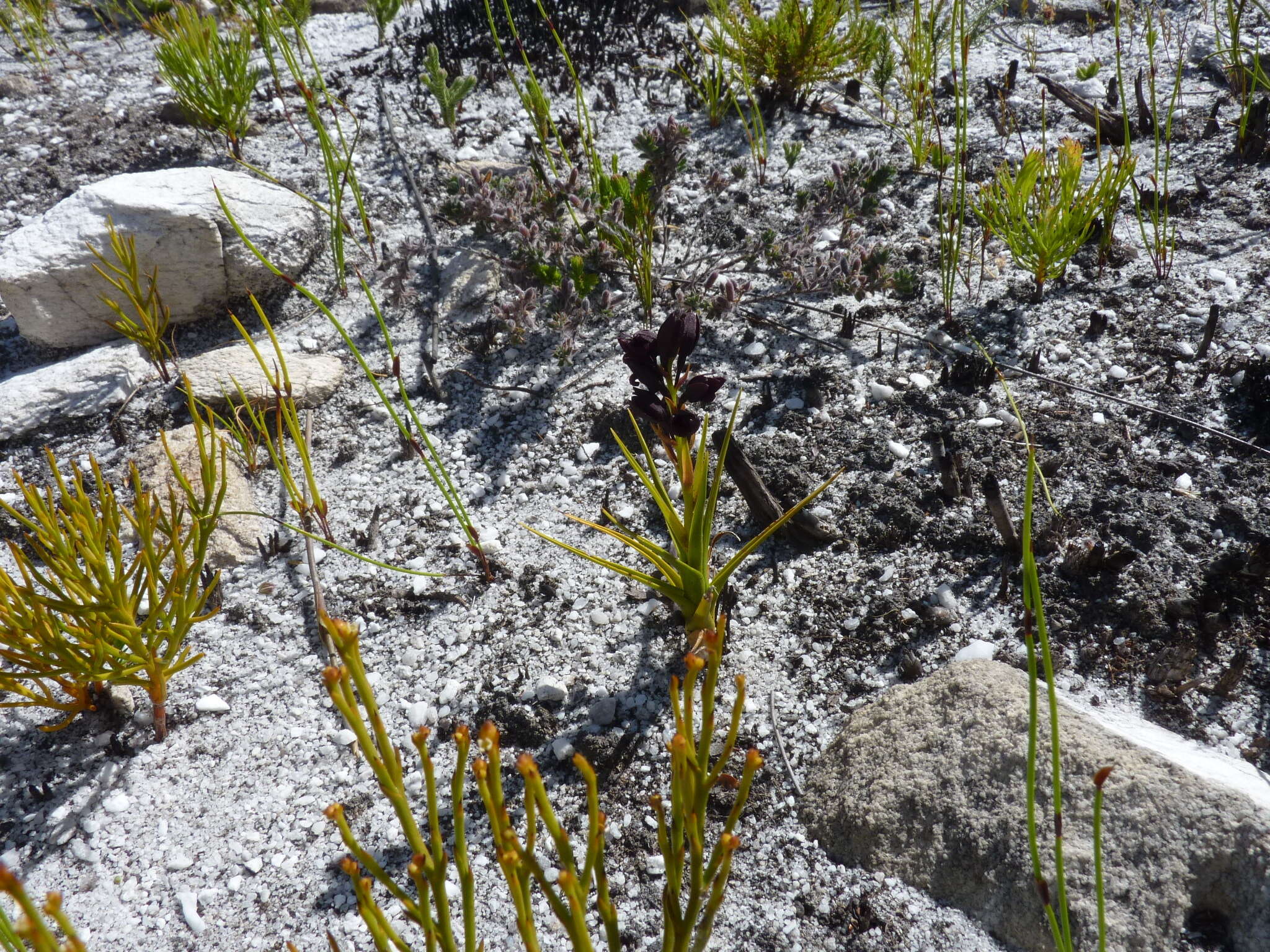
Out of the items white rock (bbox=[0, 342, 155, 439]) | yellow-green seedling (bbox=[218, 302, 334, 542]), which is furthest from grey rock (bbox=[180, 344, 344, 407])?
white rock (bbox=[0, 342, 155, 439])

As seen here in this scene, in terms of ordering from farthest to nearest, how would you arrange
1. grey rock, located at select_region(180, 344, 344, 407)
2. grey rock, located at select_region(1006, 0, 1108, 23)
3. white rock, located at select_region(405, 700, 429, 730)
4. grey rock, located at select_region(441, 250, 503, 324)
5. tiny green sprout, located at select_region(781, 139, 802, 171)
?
1. grey rock, located at select_region(1006, 0, 1108, 23)
2. tiny green sprout, located at select_region(781, 139, 802, 171)
3. grey rock, located at select_region(441, 250, 503, 324)
4. grey rock, located at select_region(180, 344, 344, 407)
5. white rock, located at select_region(405, 700, 429, 730)

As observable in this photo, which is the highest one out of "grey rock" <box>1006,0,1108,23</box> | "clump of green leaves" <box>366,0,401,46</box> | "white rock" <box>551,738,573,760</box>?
"clump of green leaves" <box>366,0,401,46</box>

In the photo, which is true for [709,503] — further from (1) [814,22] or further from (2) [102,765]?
(1) [814,22]

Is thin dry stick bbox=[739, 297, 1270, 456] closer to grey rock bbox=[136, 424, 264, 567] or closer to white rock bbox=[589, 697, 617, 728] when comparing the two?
white rock bbox=[589, 697, 617, 728]

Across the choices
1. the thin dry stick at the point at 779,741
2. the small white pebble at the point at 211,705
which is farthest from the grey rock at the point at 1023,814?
the small white pebble at the point at 211,705

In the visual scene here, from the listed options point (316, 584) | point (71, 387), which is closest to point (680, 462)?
point (316, 584)

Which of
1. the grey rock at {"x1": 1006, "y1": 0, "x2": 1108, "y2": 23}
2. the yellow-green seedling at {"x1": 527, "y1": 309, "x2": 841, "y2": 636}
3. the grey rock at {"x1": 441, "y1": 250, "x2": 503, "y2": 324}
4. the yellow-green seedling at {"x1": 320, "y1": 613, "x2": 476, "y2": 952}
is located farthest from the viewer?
the grey rock at {"x1": 1006, "y1": 0, "x2": 1108, "y2": 23}
